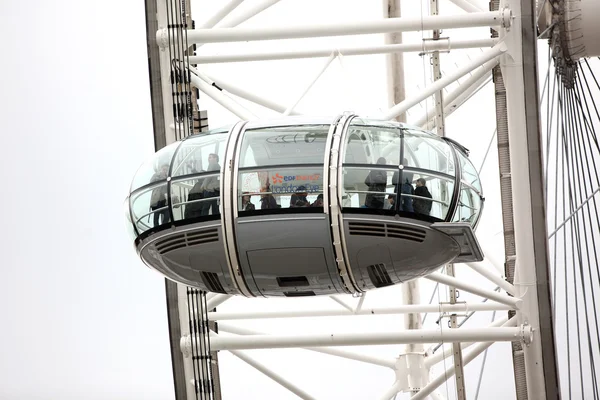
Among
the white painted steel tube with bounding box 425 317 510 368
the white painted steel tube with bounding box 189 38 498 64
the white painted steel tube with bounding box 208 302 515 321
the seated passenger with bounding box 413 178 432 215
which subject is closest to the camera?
the seated passenger with bounding box 413 178 432 215

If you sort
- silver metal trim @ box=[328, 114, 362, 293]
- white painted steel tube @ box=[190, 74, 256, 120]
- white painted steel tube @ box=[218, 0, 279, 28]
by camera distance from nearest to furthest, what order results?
silver metal trim @ box=[328, 114, 362, 293], white painted steel tube @ box=[190, 74, 256, 120], white painted steel tube @ box=[218, 0, 279, 28]

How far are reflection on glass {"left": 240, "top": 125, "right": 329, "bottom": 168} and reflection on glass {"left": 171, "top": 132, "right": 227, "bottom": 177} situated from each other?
0.35 m

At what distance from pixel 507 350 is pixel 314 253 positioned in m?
21.9

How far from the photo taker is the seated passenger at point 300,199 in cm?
1703

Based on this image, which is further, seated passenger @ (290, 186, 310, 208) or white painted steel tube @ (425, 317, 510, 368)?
white painted steel tube @ (425, 317, 510, 368)

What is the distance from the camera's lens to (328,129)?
17453 millimetres

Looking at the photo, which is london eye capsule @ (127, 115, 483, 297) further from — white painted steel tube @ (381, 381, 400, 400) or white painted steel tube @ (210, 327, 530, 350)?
white painted steel tube @ (381, 381, 400, 400)

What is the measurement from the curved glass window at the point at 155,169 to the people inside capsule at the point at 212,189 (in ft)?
2.46

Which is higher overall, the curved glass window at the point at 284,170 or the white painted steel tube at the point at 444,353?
the curved glass window at the point at 284,170

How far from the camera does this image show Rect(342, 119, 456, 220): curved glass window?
672 inches

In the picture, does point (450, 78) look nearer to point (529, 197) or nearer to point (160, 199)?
point (529, 197)

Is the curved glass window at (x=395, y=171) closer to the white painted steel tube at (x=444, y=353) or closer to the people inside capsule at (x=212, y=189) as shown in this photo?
the people inside capsule at (x=212, y=189)

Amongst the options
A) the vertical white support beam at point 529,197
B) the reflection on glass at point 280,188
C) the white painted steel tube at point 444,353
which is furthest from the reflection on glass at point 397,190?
the white painted steel tube at point 444,353

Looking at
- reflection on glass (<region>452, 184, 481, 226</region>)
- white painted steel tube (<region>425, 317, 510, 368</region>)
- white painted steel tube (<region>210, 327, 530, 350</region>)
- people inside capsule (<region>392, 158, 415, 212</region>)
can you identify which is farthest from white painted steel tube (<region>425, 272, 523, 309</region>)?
people inside capsule (<region>392, 158, 415, 212</region>)
